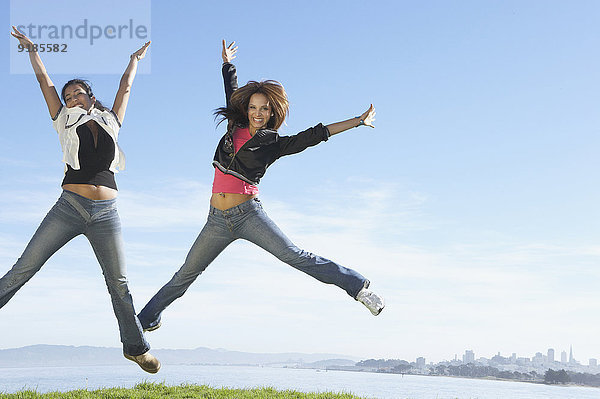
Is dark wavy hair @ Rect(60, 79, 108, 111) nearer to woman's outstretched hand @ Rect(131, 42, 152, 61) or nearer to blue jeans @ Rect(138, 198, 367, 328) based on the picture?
woman's outstretched hand @ Rect(131, 42, 152, 61)

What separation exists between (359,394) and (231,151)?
6354mm

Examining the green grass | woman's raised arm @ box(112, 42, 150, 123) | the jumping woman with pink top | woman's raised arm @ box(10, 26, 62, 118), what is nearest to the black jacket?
the jumping woman with pink top

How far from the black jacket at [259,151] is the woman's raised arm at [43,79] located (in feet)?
5.92

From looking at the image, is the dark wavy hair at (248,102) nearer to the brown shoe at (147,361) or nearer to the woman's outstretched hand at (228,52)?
the woman's outstretched hand at (228,52)

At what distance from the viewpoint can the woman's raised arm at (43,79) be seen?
6.16 meters

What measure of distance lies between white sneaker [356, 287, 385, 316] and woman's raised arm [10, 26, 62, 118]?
3.83m

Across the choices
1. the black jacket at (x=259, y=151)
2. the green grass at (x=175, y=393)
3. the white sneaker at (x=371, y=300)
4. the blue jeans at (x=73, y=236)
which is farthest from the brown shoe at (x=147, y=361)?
the green grass at (x=175, y=393)

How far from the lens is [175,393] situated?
10.4 meters

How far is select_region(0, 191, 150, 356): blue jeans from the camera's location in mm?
5766

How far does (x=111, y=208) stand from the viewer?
591 centimetres

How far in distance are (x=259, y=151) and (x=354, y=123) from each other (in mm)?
1121

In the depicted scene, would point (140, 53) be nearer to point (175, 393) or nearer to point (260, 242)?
point (260, 242)

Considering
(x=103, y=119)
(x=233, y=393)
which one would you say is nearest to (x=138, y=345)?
(x=103, y=119)

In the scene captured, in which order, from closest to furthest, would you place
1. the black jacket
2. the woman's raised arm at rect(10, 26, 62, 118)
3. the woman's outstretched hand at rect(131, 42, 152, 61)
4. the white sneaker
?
the white sneaker
the woman's raised arm at rect(10, 26, 62, 118)
the black jacket
the woman's outstretched hand at rect(131, 42, 152, 61)
